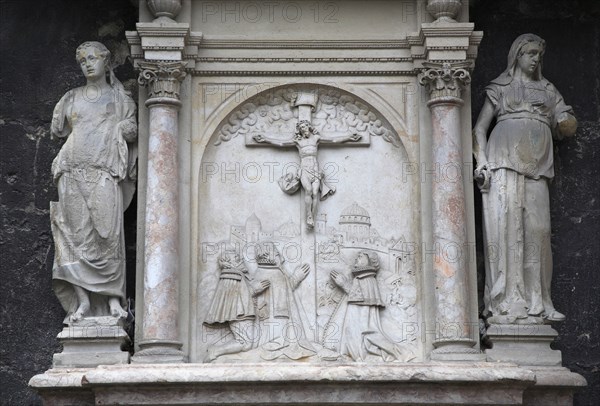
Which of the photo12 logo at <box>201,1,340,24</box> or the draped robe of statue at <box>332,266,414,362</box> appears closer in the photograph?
the draped robe of statue at <box>332,266,414,362</box>

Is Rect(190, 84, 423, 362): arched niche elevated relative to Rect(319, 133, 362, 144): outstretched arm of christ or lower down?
lower down

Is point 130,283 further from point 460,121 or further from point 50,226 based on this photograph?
point 460,121

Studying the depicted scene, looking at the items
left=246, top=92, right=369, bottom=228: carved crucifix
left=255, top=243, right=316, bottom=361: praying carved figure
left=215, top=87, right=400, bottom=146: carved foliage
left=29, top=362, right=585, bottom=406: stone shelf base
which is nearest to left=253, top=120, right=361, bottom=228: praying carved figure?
left=246, top=92, right=369, bottom=228: carved crucifix

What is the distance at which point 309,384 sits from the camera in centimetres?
1311

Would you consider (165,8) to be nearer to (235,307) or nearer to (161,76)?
(161,76)

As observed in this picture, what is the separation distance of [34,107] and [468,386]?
189 inches

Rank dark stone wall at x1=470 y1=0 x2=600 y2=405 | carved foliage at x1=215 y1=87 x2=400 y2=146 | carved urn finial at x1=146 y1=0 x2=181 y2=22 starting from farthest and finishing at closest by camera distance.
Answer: dark stone wall at x1=470 y1=0 x2=600 y2=405 < carved foliage at x1=215 y1=87 x2=400 y2=146 < carved urn finial at x1=146 y1=0 x2=181 y2=22

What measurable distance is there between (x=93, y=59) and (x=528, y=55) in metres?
3.79

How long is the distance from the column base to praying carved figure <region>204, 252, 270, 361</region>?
1.20 ft

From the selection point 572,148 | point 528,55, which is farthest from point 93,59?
point 572,148

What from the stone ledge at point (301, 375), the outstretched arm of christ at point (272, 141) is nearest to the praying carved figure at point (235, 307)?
the stone ledge at point (301, 375)

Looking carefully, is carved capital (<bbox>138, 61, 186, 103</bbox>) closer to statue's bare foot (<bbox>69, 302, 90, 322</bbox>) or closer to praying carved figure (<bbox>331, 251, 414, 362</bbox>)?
statue's bare foot (<bbox>69, 302, 90, 322</bbox>)

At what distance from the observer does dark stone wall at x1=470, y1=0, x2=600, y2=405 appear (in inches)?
574

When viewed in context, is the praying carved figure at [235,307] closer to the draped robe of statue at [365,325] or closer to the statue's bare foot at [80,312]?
the draped robe of statue at [365,325]
